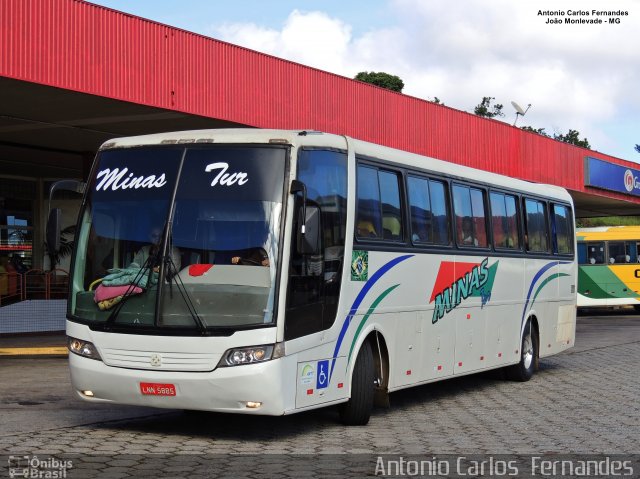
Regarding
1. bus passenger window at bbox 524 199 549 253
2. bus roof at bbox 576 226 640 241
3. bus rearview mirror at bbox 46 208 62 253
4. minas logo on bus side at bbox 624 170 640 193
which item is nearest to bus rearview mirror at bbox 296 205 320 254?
bus rearview mirror at bbox 46 208 62 253

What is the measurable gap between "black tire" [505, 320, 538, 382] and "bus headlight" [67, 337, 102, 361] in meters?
7.81

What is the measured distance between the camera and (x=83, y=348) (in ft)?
A: 32.4

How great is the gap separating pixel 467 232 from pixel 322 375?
14.3ft

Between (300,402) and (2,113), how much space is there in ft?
46.5

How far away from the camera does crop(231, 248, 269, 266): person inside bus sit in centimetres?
946

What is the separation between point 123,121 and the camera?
2244 centimetres

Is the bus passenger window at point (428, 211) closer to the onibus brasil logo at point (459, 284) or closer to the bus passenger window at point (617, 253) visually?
the onibus brasil logo at point (459, 284)

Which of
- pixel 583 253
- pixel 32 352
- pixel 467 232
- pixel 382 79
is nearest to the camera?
pixel 467 232

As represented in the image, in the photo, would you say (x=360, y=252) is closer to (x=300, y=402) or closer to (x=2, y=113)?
(x=300, y=402)

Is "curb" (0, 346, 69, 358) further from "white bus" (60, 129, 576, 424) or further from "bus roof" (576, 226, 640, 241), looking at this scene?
"bus roof" (576, 226, 640, 241)

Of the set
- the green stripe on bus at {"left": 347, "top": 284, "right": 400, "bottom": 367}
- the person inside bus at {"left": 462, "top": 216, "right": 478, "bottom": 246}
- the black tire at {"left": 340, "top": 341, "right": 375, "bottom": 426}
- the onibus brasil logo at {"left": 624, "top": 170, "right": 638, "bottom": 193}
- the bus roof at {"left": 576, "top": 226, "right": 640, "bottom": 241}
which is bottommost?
the black tire at {"left": 340, "top": 341, "right": 375, "bottom": 426}

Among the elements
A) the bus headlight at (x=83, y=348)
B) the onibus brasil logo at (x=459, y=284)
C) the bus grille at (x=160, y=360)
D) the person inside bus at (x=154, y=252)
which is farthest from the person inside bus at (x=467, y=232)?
the bus headlight at (x=83, y=348)

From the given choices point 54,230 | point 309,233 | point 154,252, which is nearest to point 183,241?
point 154,252

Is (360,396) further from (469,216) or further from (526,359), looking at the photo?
(526,359)
